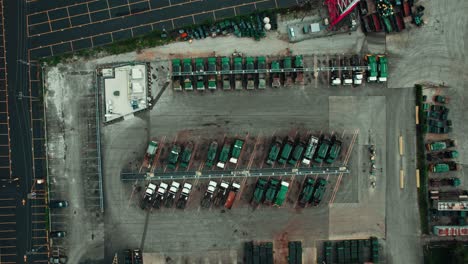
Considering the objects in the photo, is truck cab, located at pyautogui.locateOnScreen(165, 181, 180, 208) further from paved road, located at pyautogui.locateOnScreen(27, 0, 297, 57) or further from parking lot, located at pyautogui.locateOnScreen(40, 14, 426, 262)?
paved road, located at pyautogui.locateOnScreen(27, 0, 297, 57)

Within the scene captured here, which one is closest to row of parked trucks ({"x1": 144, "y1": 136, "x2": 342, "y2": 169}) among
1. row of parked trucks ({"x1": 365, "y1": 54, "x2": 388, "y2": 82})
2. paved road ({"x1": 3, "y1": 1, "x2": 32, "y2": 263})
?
row of parked trucks ({"x1": 365, "y1": 54, "x2": 388, "y2": 82})

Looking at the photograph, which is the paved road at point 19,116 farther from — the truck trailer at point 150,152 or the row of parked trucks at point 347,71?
the row of parked trucks at point 347,71

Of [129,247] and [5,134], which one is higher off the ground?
[5,134]

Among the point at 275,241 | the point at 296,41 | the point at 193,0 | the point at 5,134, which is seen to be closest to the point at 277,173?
the point at 275,241

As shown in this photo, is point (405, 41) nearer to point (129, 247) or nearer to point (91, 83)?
point (91, 83)

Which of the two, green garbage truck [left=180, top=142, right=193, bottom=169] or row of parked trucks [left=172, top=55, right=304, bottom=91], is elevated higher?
row of parked trucks [left=172, top=55, right=304, bottom=91]

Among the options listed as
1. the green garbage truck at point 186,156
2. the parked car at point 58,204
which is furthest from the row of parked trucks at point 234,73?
the parked car at point 58,204
